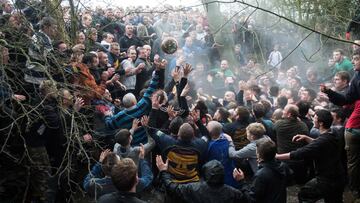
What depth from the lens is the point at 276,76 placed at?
13.6 m

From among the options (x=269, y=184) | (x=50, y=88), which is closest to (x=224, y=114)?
(x=269, y=184)

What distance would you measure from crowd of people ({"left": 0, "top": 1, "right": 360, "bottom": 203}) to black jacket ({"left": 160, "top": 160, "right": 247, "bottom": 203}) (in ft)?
0.04

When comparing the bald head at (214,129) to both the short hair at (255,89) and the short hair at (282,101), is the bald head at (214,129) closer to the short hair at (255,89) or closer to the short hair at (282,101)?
the short hair at (282,101)

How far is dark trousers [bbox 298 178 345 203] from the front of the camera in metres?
6.11

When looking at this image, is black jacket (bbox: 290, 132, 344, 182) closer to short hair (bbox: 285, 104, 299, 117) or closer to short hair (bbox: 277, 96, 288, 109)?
short hair (bbox: 285, 104, 299, 117)

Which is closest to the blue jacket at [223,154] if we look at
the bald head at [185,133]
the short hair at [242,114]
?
the bald head at [185,133]

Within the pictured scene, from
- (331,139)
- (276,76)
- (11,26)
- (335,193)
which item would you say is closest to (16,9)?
(11,26)

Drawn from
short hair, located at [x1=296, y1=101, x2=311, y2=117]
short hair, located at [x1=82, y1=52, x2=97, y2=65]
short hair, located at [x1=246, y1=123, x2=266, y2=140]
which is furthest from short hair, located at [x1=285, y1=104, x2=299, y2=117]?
short hair, located at [x1=82, y1=52, x2=97, y2=65]

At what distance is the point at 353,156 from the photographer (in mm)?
6875

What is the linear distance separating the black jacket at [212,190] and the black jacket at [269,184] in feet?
0.73

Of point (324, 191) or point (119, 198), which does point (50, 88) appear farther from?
point (324, 191)

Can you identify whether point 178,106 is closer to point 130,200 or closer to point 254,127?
point 254,127

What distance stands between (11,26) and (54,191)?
2.36 meters

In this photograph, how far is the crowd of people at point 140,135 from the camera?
4.91 m
